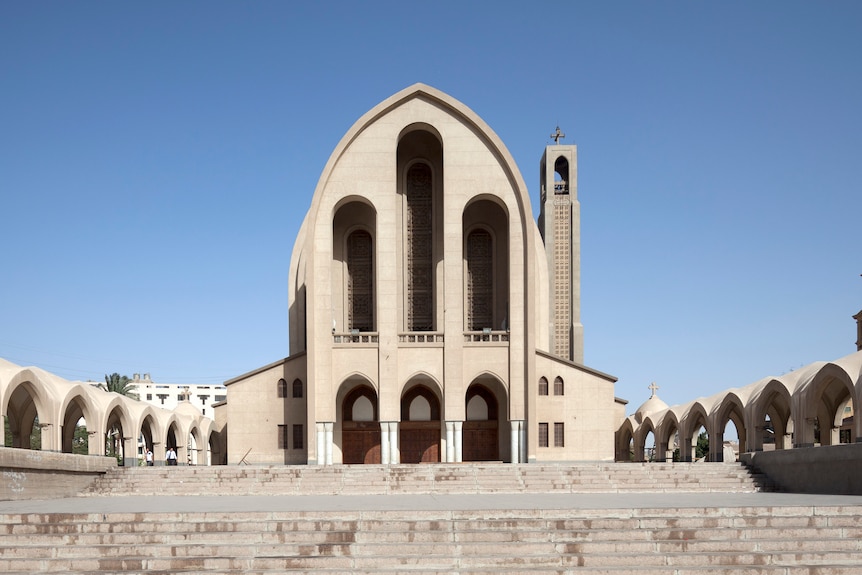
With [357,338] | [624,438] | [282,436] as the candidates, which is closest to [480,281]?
[357,338]

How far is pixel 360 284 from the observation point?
36969 millimetres

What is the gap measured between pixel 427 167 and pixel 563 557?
26653mm

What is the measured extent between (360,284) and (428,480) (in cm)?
1492

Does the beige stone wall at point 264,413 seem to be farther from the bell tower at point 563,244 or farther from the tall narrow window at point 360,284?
the bell tower at point 563,244

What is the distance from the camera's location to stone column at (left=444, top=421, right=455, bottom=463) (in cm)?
3238

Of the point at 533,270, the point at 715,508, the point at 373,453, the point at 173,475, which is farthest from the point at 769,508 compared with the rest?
the point at 373,453

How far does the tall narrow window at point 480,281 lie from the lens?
120 ft

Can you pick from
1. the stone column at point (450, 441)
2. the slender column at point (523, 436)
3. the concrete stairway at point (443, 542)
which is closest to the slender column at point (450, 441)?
the stone column at point (450, 441)

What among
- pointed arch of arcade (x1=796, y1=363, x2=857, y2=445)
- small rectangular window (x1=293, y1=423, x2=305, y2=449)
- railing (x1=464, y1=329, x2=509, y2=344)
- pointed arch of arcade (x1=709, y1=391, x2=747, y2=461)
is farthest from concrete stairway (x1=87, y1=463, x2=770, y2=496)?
small rectangular window (x1=293, y1=423, x2=305, y2=449)

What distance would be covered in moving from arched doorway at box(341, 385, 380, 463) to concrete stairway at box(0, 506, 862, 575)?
21.9 meters

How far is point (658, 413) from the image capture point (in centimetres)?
4228

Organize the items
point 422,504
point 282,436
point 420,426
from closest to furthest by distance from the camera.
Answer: point 422,504 → point 282,436 → point 420,426

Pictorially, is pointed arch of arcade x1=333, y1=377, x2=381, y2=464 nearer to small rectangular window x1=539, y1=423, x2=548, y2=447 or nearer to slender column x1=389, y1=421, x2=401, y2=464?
slender column x1=389, y1=421, x2=401, y2=464

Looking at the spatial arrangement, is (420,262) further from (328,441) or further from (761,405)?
(761,405)
